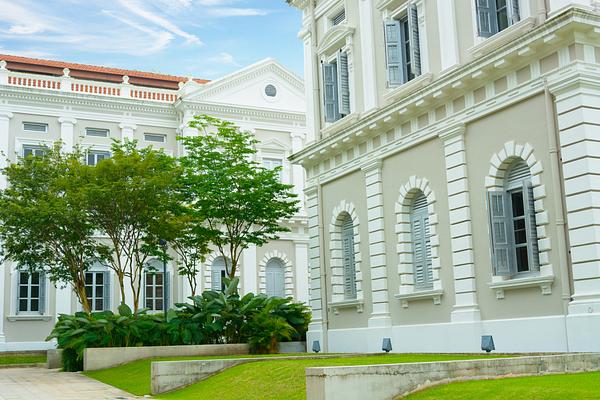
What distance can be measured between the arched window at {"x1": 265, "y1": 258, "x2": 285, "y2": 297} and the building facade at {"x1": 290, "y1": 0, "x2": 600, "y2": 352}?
16667 mm

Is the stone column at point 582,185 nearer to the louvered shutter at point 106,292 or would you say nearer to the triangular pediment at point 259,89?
the triangular pediment at point 259,89

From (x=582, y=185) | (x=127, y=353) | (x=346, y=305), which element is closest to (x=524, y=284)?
(x=582, y=185)

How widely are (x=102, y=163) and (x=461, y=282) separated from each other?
512 inches

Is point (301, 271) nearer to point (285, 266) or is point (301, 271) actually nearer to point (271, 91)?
point (285, 266)

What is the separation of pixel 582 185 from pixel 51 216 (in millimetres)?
17447

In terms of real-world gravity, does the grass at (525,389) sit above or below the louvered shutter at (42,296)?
below

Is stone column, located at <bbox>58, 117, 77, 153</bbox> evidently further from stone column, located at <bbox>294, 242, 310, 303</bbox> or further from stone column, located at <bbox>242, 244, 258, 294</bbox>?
stone column, located at <bbox>294, 242, 310, 303</bbox>

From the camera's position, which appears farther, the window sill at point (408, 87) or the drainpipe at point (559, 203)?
the window sill at point (408, 87)

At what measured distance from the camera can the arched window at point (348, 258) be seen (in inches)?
948

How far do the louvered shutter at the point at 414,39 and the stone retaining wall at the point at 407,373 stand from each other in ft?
32.5

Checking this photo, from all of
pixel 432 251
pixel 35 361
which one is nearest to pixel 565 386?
pixel 432 251

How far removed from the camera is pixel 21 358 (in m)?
33.8

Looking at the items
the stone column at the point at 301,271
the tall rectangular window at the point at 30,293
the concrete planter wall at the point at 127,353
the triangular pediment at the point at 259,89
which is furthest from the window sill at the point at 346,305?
the triangular pediment at the point at 259,89

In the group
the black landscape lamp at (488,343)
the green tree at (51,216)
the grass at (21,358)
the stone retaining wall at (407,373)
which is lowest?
the grass at (21,358)
